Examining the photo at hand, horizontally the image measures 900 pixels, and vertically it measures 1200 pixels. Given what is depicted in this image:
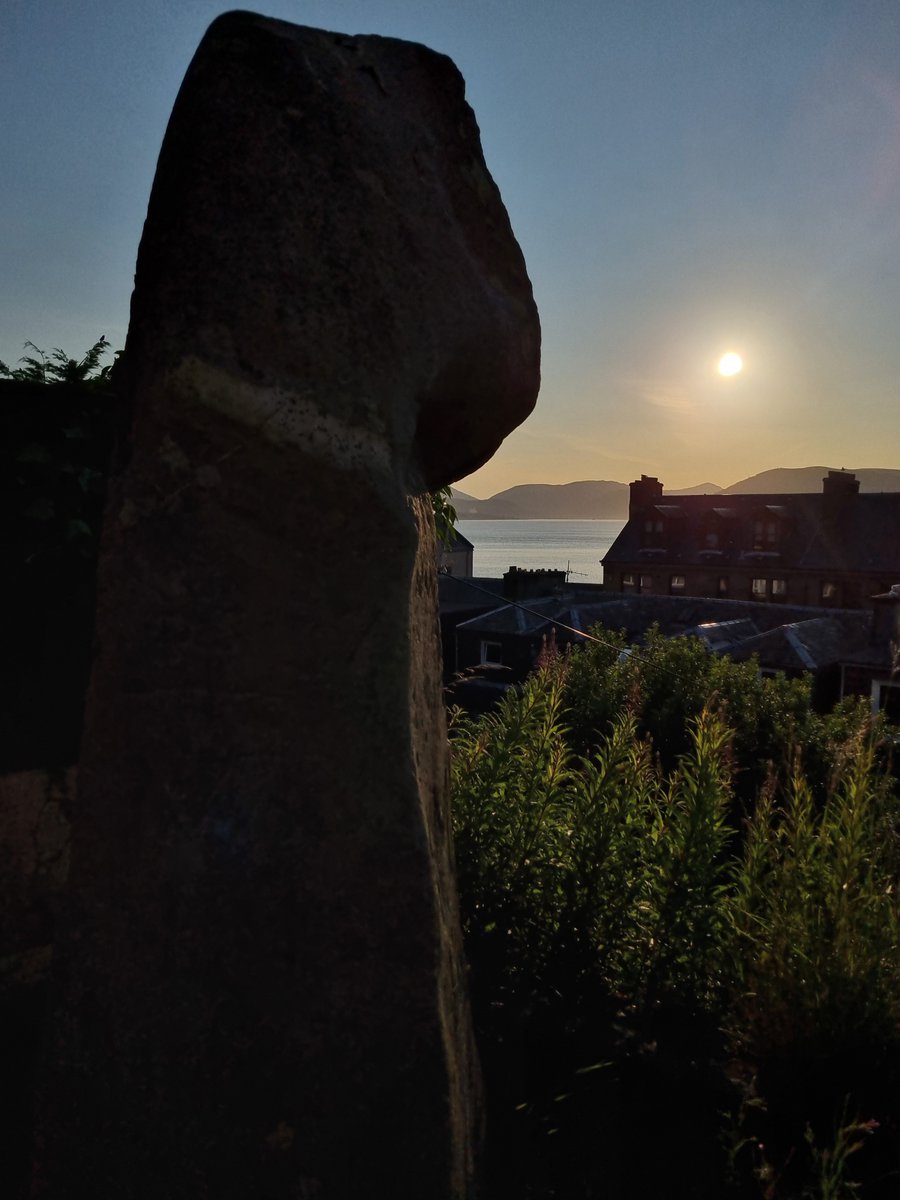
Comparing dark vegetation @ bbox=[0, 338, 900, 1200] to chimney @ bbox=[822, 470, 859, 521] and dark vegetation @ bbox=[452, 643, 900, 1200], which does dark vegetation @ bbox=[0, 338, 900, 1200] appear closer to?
dark vegetation @ bbox=[452, 643, 900, 1200]

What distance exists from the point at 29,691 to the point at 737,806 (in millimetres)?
6357

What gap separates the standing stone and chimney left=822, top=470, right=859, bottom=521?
40303 mm

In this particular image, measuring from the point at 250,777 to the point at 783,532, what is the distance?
4112 centimetres

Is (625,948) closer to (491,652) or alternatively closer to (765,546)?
(491,652)

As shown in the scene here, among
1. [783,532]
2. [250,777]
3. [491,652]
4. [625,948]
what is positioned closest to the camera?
[250,777]

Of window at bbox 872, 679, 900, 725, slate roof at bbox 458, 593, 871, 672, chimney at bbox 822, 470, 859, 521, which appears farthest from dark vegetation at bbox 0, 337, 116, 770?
chimney at bbox 822, 470, 859, 521

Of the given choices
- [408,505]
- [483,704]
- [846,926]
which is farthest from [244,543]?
[483,704]

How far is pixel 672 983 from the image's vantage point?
3.31m

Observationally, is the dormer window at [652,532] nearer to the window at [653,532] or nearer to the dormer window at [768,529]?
the window at [653,532]

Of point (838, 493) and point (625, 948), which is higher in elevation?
point (838, 493)

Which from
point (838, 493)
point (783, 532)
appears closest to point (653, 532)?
point (783, 532)

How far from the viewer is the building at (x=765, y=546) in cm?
3581

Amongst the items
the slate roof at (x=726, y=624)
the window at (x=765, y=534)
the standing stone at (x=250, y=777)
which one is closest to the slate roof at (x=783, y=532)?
the window at (x=765, y=534)

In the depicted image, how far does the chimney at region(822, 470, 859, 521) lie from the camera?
37594 millimetres
